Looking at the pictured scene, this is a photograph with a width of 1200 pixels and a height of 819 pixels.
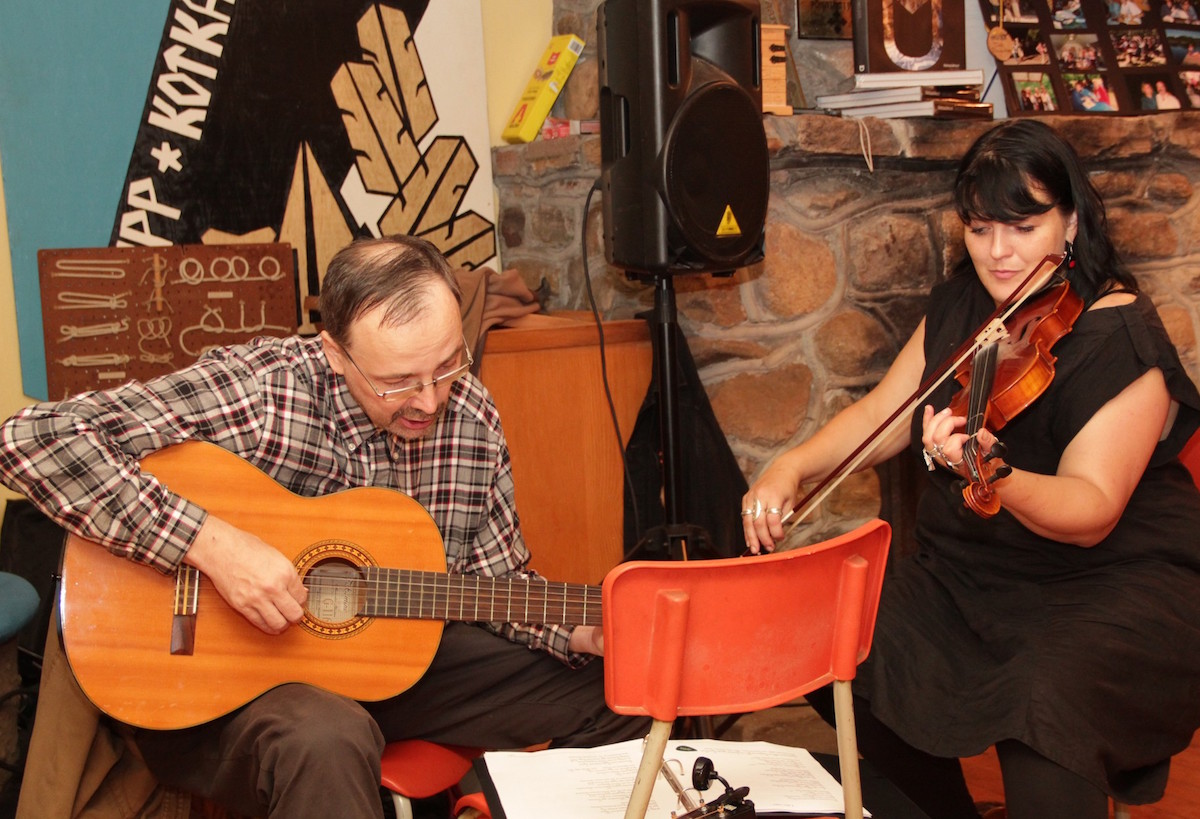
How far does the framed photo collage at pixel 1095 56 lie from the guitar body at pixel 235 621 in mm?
2007

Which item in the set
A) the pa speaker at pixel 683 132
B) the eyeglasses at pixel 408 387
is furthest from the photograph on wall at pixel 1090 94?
the eyeglasses at pixel 408 387

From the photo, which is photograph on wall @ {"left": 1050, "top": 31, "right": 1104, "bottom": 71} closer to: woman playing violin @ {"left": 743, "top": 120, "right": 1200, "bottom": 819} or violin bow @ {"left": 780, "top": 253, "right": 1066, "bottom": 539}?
woman playing violin @ {"left": 743, "top": 120, "right": 1200, "bottom": 819}

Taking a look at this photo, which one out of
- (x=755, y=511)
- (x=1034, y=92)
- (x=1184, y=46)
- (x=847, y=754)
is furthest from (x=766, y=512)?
(x=1184, y=46)

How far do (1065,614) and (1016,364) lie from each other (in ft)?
1.19

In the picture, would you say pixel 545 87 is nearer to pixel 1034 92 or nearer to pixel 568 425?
pixel 568 425

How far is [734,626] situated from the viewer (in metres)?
1.09

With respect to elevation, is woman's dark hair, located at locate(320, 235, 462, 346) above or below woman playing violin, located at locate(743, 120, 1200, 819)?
above

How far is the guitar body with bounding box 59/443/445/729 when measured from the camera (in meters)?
1.43

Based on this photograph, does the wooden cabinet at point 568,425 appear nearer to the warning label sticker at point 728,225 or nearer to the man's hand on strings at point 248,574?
the warning label sticker at point 728,225

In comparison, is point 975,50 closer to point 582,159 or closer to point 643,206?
point 582,159

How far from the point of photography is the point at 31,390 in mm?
2424

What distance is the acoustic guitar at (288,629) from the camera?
1431 mm

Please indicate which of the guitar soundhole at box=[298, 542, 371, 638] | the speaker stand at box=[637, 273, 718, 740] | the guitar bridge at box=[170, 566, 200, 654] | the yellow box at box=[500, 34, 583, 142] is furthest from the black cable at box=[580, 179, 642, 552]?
the guitar bridge at box=[170, 566, 200, 654]

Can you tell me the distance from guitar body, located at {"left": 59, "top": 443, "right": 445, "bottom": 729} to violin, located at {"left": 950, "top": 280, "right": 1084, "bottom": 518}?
2.54ft
